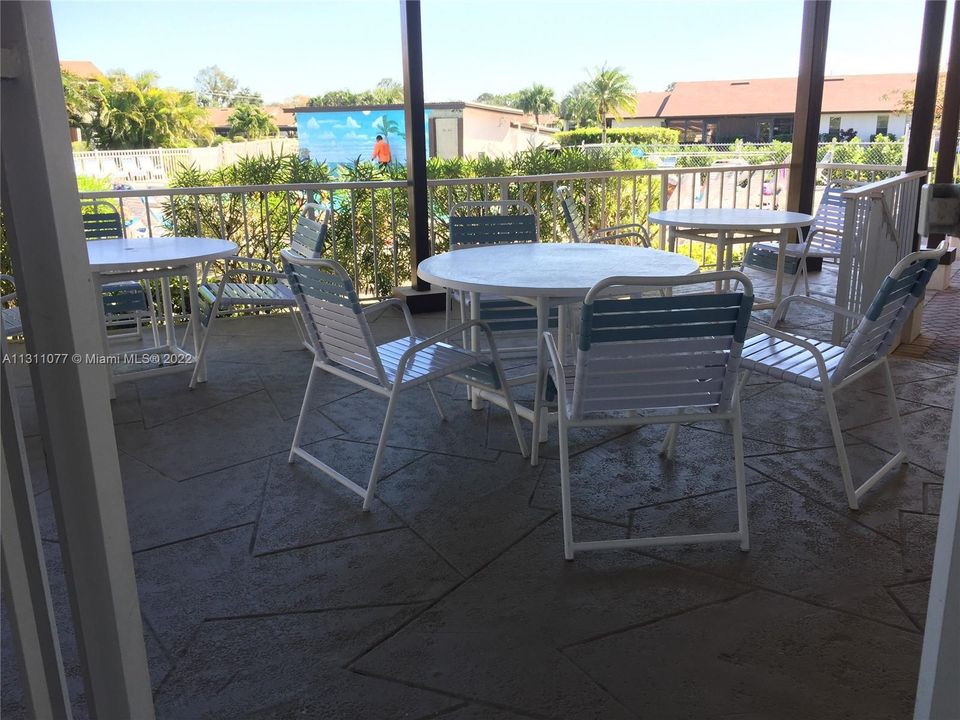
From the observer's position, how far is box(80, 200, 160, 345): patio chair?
419 cm

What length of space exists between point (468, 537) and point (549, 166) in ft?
24.9

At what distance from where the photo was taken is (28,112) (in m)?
0.81

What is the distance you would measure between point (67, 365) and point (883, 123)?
119 ft

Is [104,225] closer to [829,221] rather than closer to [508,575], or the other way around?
[508,575]

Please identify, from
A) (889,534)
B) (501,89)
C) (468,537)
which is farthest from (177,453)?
(501,89)

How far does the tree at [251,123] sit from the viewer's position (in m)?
33.0

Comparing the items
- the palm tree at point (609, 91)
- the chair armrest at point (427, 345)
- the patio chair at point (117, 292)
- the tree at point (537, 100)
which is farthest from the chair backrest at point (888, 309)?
the tree at point (537, 100)

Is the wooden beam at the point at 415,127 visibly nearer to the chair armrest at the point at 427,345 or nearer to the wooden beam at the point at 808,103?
the chair armrest at the point at 427,345

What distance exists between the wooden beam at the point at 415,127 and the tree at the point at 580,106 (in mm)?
34602

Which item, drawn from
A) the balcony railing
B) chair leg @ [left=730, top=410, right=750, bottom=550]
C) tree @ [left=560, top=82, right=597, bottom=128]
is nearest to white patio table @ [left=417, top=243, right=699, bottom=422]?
chair leg @ [left=730, top=410, right=750, bottom=550]

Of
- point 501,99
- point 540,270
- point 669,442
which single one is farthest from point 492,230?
point 501,99

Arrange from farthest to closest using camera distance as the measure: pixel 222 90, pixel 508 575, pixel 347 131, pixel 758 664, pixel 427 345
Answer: pixel 222 90
pixel 347 131
pixel 427 345
pixel 508 575
pixel 758 664

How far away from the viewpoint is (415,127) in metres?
5.43

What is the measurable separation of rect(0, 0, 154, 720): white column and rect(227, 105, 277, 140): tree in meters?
33.7
